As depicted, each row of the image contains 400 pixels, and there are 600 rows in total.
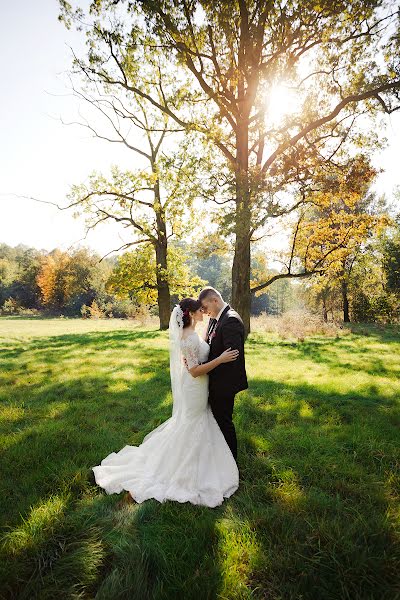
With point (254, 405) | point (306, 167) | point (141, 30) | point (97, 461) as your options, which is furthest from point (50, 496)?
point (141, 30)

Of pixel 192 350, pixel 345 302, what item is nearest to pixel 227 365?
pixel 192 350

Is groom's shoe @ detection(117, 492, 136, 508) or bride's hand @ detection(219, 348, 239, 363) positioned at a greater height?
bride's hand @ detection(219, 348, 239, 363)

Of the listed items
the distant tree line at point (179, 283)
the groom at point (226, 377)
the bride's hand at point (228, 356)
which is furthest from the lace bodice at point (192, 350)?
the distant tree line at point (179, 283)

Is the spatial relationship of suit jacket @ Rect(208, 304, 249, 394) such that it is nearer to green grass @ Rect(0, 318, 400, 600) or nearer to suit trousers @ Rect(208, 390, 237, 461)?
suit trousers @ Rect(208, 390, 237, 461)

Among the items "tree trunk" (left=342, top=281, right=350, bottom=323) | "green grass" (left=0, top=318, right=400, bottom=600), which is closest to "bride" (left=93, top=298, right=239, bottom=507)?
"green grass" (left=0, top=318, right=400, bottom=600)

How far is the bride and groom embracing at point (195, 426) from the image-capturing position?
421cm

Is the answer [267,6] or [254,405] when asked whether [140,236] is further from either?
[254,405]

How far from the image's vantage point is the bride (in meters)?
4.12

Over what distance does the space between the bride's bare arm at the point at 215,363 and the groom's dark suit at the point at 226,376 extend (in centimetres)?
15

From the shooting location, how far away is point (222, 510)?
12.4ft

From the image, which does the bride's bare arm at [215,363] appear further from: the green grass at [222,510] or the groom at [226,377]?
the green grass at [222,510]

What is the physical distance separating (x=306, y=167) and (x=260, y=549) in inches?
525

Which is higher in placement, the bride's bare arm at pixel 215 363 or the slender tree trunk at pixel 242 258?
the slender tree trunk at pixel 242 258

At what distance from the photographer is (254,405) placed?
696 centimetres
